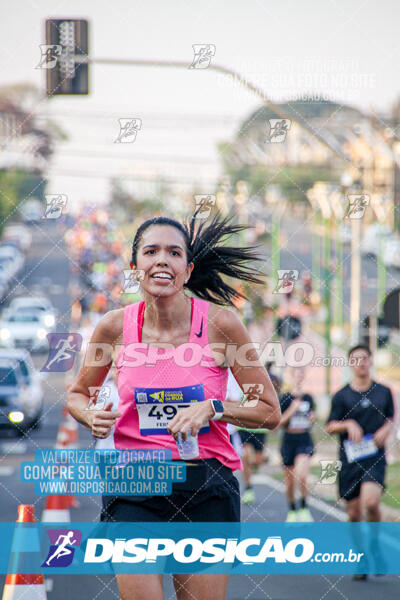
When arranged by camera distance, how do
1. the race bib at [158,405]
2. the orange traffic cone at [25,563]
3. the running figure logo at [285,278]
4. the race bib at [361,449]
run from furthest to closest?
the race bib at [361,449], the running figure logo at [285,278], the orange traffic cone at [25,563], the race bib at [158,405]

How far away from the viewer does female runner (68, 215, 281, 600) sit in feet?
13.3

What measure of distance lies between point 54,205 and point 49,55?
211 centimetres

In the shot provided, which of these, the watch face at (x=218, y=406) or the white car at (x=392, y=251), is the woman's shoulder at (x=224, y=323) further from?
the white car at (x=392, y=251)

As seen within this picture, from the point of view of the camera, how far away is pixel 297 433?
1032 cm

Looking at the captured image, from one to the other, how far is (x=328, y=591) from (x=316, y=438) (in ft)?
33.4

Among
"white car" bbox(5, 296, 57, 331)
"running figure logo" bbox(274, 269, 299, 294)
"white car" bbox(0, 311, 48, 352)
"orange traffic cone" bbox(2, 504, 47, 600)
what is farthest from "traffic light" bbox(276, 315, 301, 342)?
"white car" bbox(5, 296, 57, 331)

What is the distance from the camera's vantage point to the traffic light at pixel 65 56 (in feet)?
27.2

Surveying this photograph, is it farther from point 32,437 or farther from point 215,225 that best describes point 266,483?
point 215,225

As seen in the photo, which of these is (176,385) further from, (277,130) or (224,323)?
(277,130)

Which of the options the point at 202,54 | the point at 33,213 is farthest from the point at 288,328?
the point at 202,54

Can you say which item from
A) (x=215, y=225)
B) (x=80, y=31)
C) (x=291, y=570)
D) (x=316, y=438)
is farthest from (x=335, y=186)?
(x=215, y=225)

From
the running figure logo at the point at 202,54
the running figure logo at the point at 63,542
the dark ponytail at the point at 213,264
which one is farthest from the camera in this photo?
the running figure logo at the point at 202,54

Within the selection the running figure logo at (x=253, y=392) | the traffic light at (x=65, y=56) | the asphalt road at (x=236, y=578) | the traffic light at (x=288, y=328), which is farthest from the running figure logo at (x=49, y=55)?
the traffic light at (x=288, y=328)

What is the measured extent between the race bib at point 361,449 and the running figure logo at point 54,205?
2.68 meters
